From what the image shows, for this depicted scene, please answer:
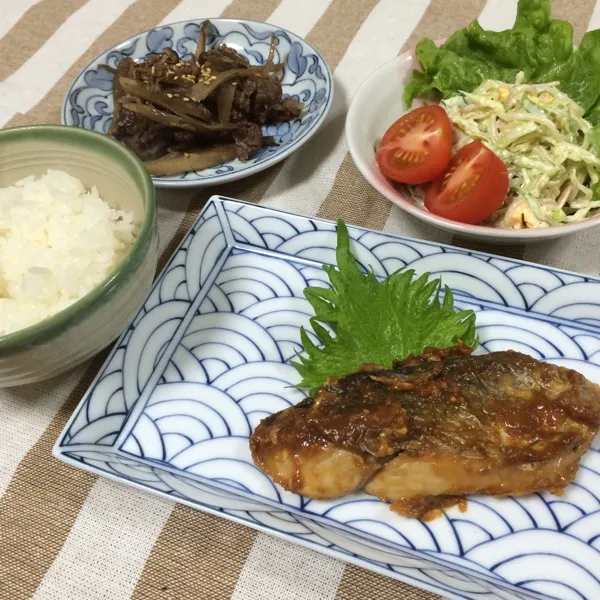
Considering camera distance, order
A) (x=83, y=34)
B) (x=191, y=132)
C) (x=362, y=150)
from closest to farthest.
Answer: (x=362, y=150), (x=191, y=132), (x=83, y=34)

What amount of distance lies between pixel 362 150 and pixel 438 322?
32.6 inches

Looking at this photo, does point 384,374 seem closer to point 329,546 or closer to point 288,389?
point 288,389

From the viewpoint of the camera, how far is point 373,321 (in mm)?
1955

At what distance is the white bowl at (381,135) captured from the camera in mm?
2012

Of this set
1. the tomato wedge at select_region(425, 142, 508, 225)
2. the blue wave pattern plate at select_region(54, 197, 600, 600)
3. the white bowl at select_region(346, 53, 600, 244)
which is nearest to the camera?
the blue wave pattern plate at select_region(54, 197, 600, 600)

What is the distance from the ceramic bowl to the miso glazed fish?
21.7 inches

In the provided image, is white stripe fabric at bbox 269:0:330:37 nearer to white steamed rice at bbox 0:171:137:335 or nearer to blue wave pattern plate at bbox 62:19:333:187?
blue wave pattern plate at bbox 62:19:333:187

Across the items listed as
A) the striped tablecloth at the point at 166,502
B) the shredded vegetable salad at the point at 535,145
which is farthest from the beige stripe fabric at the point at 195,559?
the shredded vegetable salad at the point at 535,145

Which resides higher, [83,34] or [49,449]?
[83,34]

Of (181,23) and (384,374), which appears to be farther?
(181,23)

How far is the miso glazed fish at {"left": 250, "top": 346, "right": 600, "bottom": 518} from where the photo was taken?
149cm

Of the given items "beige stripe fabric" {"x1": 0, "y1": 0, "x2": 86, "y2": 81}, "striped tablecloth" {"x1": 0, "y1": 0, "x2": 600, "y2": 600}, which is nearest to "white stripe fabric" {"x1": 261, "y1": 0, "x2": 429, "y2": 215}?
"striped tablecloth" {"x1": 0, "y1": 0, "x2": 600, "y2": 600}

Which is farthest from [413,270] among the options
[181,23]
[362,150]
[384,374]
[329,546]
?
[181,23]

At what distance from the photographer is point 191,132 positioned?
2650 mm
